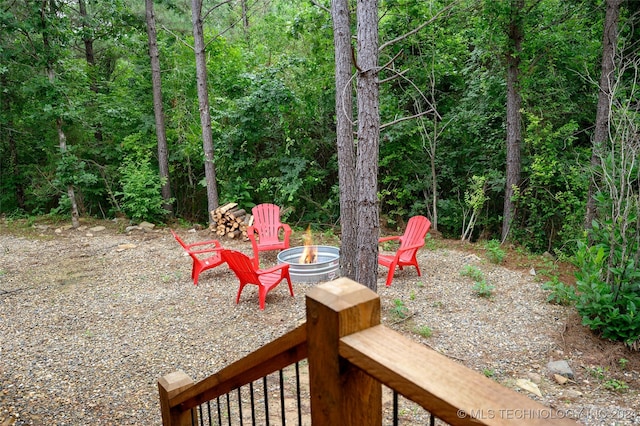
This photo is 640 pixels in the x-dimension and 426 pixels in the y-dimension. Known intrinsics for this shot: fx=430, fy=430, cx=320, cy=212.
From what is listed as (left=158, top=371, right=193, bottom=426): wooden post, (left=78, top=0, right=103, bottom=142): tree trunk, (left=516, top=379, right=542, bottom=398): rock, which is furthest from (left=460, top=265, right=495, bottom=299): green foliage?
(left=78, top=0, right=103, bottom=142): tree trunk

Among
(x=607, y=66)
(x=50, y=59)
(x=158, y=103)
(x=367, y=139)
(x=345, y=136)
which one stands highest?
(x=50, y=59)

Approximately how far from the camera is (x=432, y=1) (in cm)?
635

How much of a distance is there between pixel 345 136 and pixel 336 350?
4199mm

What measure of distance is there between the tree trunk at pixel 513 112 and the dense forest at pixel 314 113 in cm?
2

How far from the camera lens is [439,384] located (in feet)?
1.88

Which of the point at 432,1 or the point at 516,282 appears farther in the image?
the point at 432,1

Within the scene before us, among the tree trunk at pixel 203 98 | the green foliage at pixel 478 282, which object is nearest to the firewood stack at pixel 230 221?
the tree trunk at pixel 203 98

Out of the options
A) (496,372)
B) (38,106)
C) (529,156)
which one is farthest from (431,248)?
(38,106)

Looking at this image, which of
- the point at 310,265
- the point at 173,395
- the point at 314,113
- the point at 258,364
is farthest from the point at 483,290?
the point at 314,113

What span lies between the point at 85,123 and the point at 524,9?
766cm

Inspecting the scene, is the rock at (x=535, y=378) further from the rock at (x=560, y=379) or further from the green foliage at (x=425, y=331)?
the green foliage at (x=425, y=331)

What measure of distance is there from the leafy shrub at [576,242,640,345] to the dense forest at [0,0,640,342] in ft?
6.02

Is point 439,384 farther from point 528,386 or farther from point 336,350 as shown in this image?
point 528,386

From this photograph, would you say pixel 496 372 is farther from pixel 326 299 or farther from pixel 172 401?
pixel 326 299
